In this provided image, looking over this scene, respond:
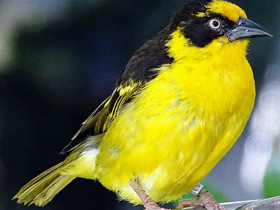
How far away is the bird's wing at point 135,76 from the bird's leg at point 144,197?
6.2 inches

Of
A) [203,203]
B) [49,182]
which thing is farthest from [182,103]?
[49,182]

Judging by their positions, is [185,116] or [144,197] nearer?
[185,116]

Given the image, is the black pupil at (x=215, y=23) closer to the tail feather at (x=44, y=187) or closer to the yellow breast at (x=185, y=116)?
the yellow breast at (x=185, y=116)

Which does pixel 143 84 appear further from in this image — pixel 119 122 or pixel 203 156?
pixel 203 156

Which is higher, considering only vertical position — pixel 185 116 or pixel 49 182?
pixel 185 116

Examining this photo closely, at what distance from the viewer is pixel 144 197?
1609mm

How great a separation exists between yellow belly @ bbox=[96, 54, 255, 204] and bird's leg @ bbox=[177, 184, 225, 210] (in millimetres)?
54

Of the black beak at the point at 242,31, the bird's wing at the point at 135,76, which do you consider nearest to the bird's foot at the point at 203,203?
the bird's wing at the point at 135,76

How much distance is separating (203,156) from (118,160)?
0.66 feet

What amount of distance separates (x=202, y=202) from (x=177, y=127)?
0.81ft

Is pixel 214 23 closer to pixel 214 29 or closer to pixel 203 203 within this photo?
pixel 214 29

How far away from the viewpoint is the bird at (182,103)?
59.6 inches

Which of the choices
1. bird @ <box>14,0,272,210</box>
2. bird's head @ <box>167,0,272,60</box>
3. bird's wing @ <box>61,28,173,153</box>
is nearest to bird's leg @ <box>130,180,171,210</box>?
bird @ <box>14,0,272,210</box>

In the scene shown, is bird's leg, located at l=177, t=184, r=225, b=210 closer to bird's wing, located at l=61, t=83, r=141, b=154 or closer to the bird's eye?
bird's wing, located at l=61, t=83, r=141, b=154
